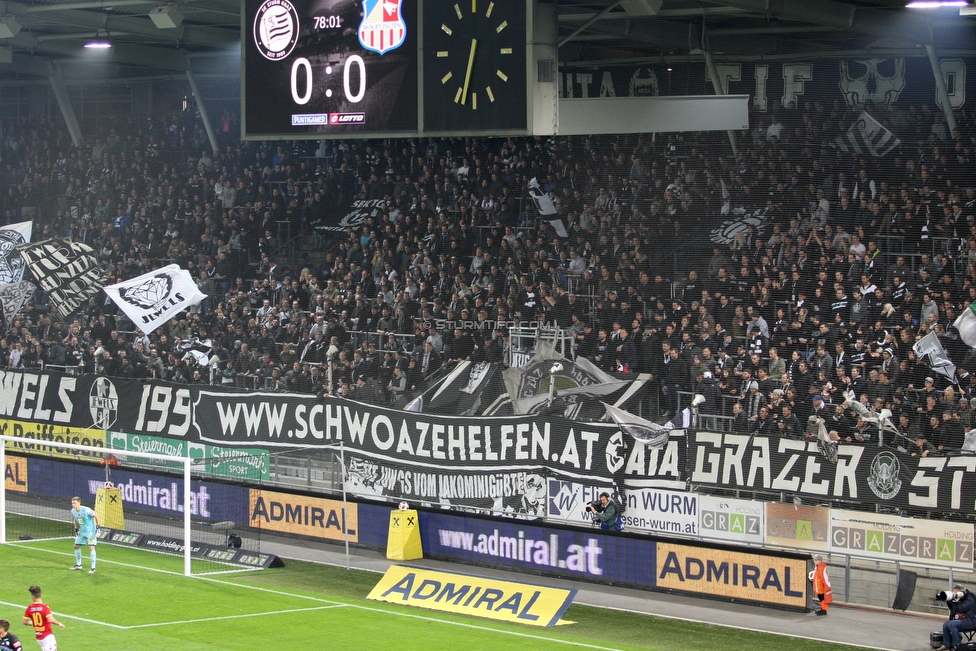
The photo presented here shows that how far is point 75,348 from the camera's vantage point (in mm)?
28422

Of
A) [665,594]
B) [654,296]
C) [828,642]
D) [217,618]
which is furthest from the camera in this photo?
[654,296]

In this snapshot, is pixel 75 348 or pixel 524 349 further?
pixel 75 348

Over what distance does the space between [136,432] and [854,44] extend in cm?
1581

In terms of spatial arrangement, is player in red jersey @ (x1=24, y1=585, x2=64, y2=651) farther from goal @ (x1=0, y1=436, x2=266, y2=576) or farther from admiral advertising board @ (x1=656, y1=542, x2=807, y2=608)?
admiral advertising board @ (x1=656, y1=542, x2=807, y2=608)

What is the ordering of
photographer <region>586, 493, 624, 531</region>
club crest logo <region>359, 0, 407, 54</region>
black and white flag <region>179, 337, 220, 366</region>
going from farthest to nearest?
black and white flag <region>179, 337, 220, 366</region>
club crest logo <region>359, 0, 407, 54</region>
photographer <region>586, 493, 624, 531</region>

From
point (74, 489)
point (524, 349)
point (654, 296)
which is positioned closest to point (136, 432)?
point (74, 489)

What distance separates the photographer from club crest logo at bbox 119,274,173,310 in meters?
26.9

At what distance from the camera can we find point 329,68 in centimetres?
2069

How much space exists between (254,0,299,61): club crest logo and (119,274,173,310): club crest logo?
24.1 feet

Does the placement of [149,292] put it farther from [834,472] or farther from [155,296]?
[834,472]

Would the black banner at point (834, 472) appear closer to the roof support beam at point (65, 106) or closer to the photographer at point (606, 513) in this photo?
the photographer at point (606, 513)

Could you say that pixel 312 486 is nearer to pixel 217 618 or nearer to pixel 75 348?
pixel 217 618

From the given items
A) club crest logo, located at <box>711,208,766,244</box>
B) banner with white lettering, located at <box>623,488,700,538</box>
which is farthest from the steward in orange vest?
club crest logo, located at <box>711,208,766,244</box>

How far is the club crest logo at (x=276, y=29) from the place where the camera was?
21.0m
